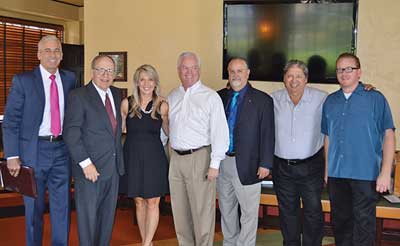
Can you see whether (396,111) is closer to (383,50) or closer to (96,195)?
(383,50)

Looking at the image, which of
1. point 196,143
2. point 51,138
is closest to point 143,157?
point 196,143

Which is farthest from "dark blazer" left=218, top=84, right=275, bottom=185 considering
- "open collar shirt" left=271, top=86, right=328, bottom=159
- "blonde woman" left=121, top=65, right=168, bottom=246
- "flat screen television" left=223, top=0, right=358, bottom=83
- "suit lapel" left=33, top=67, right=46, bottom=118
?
"flat screen television" left=223, top=0, right=358, bottom=83

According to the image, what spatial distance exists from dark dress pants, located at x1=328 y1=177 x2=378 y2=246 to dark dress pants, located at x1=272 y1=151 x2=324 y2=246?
0.18 meters

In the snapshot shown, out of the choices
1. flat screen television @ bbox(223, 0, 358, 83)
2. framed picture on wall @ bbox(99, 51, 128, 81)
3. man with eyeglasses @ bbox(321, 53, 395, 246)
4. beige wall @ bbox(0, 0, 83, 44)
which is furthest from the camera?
beige wall @ bbox(0, 0, 83, 44)

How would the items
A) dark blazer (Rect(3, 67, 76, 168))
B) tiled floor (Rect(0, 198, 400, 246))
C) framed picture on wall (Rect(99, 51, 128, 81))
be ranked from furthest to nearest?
framed picture on wall (Rect(99, 51, 128, 81)) → tiled floor (Rect(0, 198, 400, 246)) → dark blazer (Rect(3, 67, 76, 168))

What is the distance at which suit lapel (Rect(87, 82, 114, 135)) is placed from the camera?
2.87m

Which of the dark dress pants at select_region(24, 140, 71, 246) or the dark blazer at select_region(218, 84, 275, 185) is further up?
the dark blazer at select_region(218, 84, 275, 185)

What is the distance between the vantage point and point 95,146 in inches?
112

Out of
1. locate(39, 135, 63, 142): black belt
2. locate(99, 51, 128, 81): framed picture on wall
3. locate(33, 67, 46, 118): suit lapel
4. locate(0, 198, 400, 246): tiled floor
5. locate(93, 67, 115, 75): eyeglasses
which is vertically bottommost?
locate(0, 198, 400, 246): tiled floor

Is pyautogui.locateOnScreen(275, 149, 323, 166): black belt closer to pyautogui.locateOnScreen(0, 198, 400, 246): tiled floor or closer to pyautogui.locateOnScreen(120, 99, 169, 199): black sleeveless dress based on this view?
pyautogui.locateOnScreen(120, 99, 169, 199): black sleeveless dress

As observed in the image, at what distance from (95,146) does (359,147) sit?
1.65 meters

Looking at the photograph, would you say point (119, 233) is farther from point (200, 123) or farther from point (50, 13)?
point (50, 13)

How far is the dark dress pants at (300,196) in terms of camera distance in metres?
3.15

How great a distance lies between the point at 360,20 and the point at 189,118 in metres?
2.28
